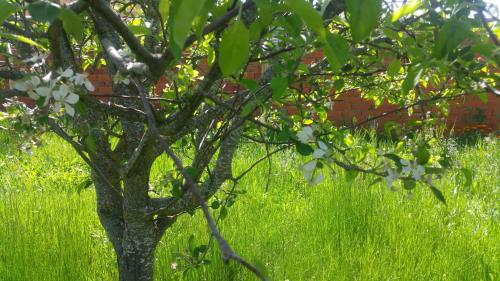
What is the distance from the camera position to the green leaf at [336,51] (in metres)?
0.44

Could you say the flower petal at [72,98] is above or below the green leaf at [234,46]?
above

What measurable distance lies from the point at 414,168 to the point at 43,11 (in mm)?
501

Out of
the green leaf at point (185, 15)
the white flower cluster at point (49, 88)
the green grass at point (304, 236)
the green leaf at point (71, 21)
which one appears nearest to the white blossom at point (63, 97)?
the white flower cluster at point (49, 88)

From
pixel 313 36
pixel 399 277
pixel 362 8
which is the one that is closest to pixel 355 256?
pixel 399 277

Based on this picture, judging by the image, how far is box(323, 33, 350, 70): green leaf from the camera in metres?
0.44

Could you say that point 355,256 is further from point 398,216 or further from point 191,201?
point 191,201

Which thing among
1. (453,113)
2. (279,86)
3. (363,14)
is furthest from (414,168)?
(453,113)

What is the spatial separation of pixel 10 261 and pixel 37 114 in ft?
4.10

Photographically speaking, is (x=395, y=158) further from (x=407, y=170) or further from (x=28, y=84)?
(x=28, y=84)

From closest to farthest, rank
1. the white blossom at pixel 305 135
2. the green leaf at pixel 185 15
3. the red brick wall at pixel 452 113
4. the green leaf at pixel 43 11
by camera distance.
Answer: the green leaf at pixel 185 15 → the green leaf at pixel 43 11 → the white blossom at pixel 305 135 → the red brick wall at pixel 452 113

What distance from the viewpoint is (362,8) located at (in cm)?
37

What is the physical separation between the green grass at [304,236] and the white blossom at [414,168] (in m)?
0.84

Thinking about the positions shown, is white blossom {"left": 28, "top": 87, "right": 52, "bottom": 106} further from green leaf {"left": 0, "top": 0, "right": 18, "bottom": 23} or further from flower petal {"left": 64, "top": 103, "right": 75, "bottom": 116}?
green leaf {"left": 0, "top": 0, "right": 18, "bottom": 23}

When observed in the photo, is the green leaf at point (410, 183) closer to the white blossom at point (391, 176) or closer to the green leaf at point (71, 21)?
the white blossom at point (391, 176)
